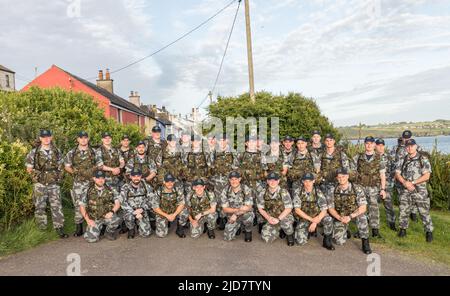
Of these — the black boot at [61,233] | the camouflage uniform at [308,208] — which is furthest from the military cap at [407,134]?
the black boot at [61,233]

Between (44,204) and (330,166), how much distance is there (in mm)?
6099

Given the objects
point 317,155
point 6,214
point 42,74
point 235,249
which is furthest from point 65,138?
point 42,74

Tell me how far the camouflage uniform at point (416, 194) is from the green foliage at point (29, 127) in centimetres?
769

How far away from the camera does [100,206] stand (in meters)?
6.60

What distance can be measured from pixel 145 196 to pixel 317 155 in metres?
3.95

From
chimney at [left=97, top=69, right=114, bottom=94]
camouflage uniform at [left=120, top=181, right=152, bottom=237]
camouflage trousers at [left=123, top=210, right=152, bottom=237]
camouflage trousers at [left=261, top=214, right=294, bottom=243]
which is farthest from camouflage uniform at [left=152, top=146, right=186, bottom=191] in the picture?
chimney at [left=97, top=69, right=114, bottom=94]

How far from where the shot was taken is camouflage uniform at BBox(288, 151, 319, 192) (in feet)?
23.9

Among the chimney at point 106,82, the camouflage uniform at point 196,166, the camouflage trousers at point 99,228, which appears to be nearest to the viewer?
the camouflage trousers at point 99,228

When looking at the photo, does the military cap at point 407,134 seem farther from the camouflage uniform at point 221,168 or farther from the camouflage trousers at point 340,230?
the camouflage uniform at point 221,168

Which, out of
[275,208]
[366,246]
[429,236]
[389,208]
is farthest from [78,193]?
[429,236]

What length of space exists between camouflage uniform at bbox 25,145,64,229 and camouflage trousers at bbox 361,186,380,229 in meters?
6.32

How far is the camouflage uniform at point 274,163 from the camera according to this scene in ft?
24.7

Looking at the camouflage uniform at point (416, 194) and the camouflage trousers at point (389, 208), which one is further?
the camouflage trousers at point (389, 208)

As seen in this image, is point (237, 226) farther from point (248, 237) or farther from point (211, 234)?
point (211, 234)
